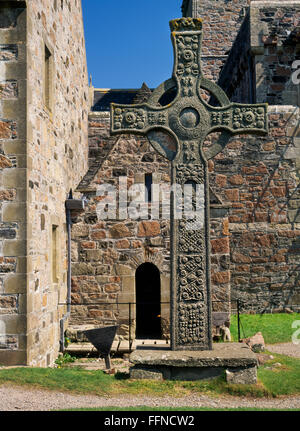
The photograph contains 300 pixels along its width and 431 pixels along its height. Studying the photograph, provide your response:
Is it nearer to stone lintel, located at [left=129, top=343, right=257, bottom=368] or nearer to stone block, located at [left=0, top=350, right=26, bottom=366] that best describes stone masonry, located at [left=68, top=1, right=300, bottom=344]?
stone block, located at [left=0, top=350, right=26, bottom=366]

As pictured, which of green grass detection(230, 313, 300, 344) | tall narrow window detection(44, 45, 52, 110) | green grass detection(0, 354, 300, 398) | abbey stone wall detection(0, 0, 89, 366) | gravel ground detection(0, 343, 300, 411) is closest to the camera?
gravel ground detection(0, 343, 300, 411)

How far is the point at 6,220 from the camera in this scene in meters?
6.49

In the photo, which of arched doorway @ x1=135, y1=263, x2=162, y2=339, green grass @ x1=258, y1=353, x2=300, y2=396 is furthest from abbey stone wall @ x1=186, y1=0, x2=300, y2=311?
green grass @ x1=258, y1=353, x2=300, y2=396

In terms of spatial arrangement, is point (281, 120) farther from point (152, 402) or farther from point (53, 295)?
point (152, 402)

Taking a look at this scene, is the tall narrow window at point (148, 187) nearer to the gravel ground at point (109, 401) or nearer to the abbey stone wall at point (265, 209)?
the abbey stone wall at point (265, 209)

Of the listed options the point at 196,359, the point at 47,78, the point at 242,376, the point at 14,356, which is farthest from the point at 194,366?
the point at 47,78

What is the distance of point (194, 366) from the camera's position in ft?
16.8

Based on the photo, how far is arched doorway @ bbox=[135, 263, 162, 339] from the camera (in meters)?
13.1

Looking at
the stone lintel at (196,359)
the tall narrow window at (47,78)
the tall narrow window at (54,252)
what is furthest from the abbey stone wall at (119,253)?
the stone lintel at (196,359)

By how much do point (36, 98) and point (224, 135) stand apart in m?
3.07

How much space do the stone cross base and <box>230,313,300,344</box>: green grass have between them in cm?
423

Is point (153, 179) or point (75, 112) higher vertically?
point (75, 112)

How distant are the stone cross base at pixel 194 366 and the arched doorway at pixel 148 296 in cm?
750
